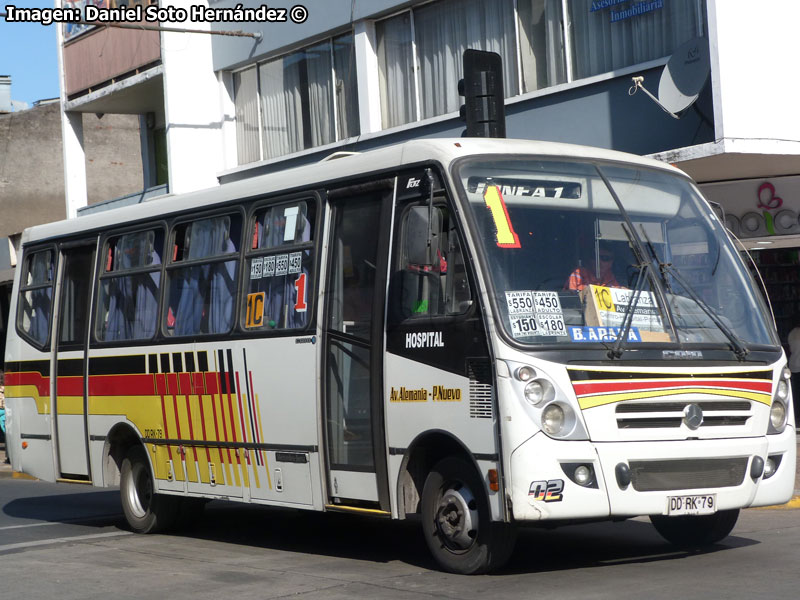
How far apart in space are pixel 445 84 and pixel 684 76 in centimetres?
521

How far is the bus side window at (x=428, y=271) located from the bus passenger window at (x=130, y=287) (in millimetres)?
3618

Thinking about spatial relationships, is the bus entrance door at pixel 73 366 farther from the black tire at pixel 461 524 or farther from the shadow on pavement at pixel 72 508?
the black tire at pixel 461 524

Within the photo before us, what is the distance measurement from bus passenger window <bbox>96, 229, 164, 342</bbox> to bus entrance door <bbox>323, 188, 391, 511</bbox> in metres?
2.78

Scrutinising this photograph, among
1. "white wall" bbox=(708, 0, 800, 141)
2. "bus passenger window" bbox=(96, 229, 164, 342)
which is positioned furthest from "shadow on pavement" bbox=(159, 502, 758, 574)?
"white wall" bbox=(708, 0, 800, 141)

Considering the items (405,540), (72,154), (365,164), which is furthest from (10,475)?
(365,164)

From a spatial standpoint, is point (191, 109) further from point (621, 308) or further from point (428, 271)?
point (621, 308)

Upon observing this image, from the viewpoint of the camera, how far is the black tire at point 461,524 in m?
7.93

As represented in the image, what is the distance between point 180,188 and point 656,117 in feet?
36.3

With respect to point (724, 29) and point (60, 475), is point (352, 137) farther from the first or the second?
point (60, 475)

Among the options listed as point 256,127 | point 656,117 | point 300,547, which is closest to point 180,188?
point 256,127

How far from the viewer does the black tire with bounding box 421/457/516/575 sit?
793 cm

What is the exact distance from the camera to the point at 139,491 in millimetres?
11969

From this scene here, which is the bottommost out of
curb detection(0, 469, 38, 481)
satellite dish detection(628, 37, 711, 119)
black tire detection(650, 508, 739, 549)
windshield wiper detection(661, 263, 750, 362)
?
curb detection(0, 469, 38, 481)

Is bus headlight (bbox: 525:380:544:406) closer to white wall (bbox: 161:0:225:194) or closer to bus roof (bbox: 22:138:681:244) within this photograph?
bus roof (bbox: 22:138:681:244)
